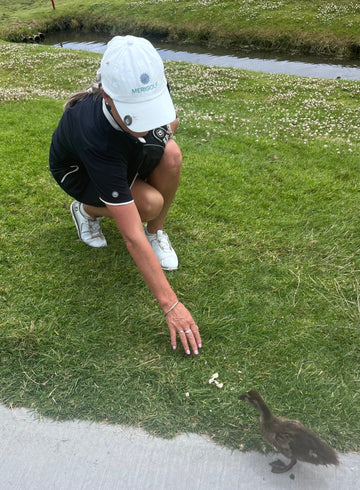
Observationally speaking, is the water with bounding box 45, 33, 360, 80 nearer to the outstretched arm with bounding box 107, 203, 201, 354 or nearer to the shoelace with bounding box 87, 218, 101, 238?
the shoelace with bounding box 87, 218, 101, 238

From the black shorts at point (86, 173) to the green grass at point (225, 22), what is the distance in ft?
49.4

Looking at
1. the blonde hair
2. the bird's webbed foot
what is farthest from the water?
the bird's webbed foot

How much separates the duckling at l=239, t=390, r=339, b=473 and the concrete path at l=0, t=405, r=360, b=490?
92 millimetres

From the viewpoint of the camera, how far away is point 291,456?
7.05 ft

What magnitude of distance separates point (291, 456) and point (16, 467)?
5.15 ft

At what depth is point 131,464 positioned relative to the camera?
221cm

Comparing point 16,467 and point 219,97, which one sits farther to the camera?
point 219,97

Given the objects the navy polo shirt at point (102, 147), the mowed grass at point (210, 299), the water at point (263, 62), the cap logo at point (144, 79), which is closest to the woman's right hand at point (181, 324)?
the mowed grass at point (210, 299)

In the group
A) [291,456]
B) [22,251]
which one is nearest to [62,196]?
[22,251]

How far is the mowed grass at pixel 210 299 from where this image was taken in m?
2.47

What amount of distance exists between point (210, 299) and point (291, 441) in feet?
4.33

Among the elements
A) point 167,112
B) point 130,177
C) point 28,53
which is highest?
point 167,112

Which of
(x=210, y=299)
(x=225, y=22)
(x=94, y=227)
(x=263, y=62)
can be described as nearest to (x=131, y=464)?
(x=210, y=299)

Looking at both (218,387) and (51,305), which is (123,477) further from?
(51,305)
